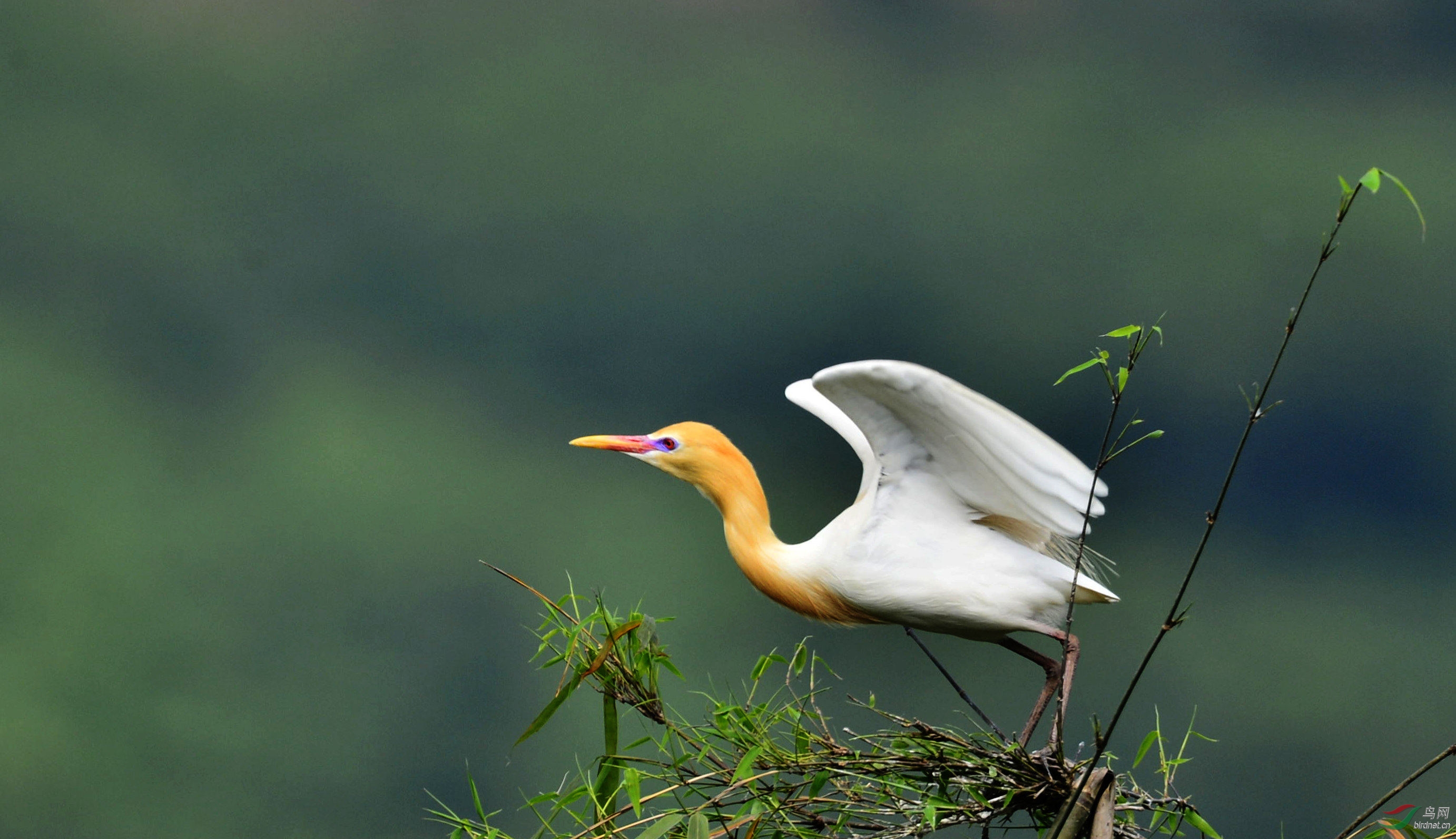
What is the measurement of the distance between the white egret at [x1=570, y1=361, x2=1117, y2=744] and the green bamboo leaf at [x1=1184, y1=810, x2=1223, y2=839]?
7.5 inches

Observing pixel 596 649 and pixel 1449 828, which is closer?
pixel 1449 828

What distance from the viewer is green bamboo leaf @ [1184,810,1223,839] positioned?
2.67 feet

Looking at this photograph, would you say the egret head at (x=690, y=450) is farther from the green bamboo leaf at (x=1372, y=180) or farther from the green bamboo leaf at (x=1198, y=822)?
the green bamboo leaf at (x=1372, y=180)

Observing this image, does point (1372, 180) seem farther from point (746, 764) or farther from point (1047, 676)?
point (1047, 676)

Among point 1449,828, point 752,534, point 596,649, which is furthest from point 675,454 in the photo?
point 1449,828

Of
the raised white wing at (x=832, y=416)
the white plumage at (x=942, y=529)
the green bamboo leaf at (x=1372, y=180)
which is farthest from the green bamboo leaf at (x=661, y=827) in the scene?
the green bamboo leaf at (x=1372, y=180)

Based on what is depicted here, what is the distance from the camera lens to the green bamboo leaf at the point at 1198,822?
2.67 feet

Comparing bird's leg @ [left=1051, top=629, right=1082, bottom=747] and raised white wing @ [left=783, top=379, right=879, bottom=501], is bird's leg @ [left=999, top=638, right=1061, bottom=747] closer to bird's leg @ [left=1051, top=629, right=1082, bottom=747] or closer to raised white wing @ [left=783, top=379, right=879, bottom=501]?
bird's leg @ [left=1051, top=629, right=1082, bottom=747]

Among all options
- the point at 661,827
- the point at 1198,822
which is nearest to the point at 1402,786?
the point at 1198,822

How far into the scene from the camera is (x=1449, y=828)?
811 millimetres

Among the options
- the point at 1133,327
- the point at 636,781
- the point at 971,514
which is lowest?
the point at 636,781

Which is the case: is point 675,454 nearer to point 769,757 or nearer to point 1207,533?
point 769,757

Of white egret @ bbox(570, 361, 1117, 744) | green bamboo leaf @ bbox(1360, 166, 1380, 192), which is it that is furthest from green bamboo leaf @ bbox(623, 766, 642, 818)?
green bamboo leaf @ bbox(1360, 166, 1380, 192)

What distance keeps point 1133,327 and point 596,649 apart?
1.66ft
